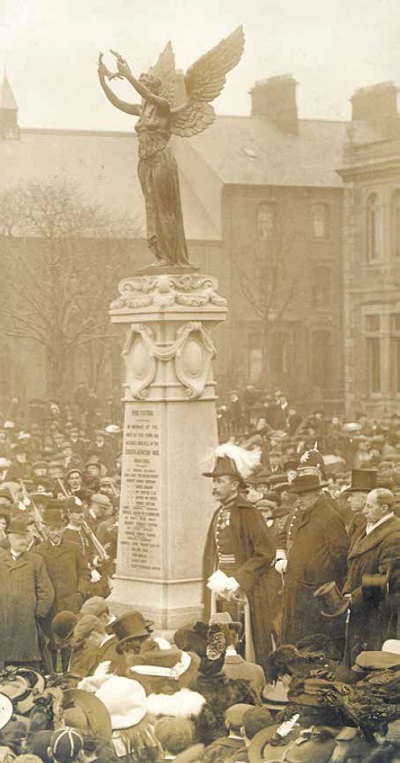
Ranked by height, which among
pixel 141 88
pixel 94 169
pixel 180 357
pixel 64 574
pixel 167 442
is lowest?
pixel 64 574

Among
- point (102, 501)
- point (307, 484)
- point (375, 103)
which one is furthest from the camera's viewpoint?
point (375, 103)

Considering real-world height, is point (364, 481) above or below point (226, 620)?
above

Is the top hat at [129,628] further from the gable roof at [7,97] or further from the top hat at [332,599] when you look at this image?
the gable roof at [7,97]

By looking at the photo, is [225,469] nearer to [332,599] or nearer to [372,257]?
[332,599]

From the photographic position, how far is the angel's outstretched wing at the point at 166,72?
12.6 metres

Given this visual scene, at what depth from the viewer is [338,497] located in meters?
13.2

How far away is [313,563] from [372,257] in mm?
5981

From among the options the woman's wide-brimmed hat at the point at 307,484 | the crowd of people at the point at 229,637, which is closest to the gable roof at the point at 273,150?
the crowd of people at the point at 229,637

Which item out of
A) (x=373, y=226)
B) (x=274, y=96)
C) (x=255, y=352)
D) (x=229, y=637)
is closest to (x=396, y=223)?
(x=373, y=226)

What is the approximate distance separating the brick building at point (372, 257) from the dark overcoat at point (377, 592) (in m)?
5.47

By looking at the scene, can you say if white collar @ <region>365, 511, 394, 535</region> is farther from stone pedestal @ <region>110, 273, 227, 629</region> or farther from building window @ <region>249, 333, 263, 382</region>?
building window @ <region>249, 333, 263, 382</region>

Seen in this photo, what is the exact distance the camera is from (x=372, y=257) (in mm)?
15750

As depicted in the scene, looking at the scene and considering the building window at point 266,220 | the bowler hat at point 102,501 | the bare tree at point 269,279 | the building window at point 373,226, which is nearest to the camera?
the bowler hat at point 102,501

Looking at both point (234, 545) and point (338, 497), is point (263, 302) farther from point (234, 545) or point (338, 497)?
point (234, 545)
